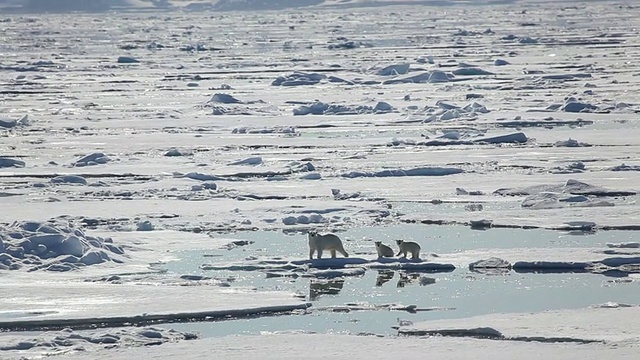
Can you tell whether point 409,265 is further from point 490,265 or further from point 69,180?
point 69,180

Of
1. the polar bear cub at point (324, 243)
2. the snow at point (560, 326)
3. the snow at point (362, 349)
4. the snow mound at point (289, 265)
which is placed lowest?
the snow mound at point (289, 265)

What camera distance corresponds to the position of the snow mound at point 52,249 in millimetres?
7602

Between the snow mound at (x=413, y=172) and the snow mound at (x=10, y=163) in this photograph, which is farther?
the snow mound at (x=10, y=163)

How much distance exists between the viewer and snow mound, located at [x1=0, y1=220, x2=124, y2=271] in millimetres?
7602

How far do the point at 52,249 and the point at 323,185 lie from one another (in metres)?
3.87

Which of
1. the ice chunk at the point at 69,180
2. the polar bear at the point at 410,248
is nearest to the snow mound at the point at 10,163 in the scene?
the ice chunk at the point at 69,180

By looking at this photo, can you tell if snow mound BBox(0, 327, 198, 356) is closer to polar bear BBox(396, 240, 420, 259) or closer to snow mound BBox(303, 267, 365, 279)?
snow mound BBox(303, 267, 365, 279)

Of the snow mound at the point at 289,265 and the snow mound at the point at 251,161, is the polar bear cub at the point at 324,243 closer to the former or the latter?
the snow mound at the point at 289,265

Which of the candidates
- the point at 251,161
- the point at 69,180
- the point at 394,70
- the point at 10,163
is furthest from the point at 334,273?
the point at 394,70

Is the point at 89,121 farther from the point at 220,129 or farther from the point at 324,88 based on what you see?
the point at 324,88

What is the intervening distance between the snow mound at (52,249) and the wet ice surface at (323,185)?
1cm

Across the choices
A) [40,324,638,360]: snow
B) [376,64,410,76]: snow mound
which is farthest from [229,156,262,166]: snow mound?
[376,64,410,76]: snow mound

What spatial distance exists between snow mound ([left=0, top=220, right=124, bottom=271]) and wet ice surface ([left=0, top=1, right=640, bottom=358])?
0.04 ft

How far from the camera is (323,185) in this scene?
11.2 m
